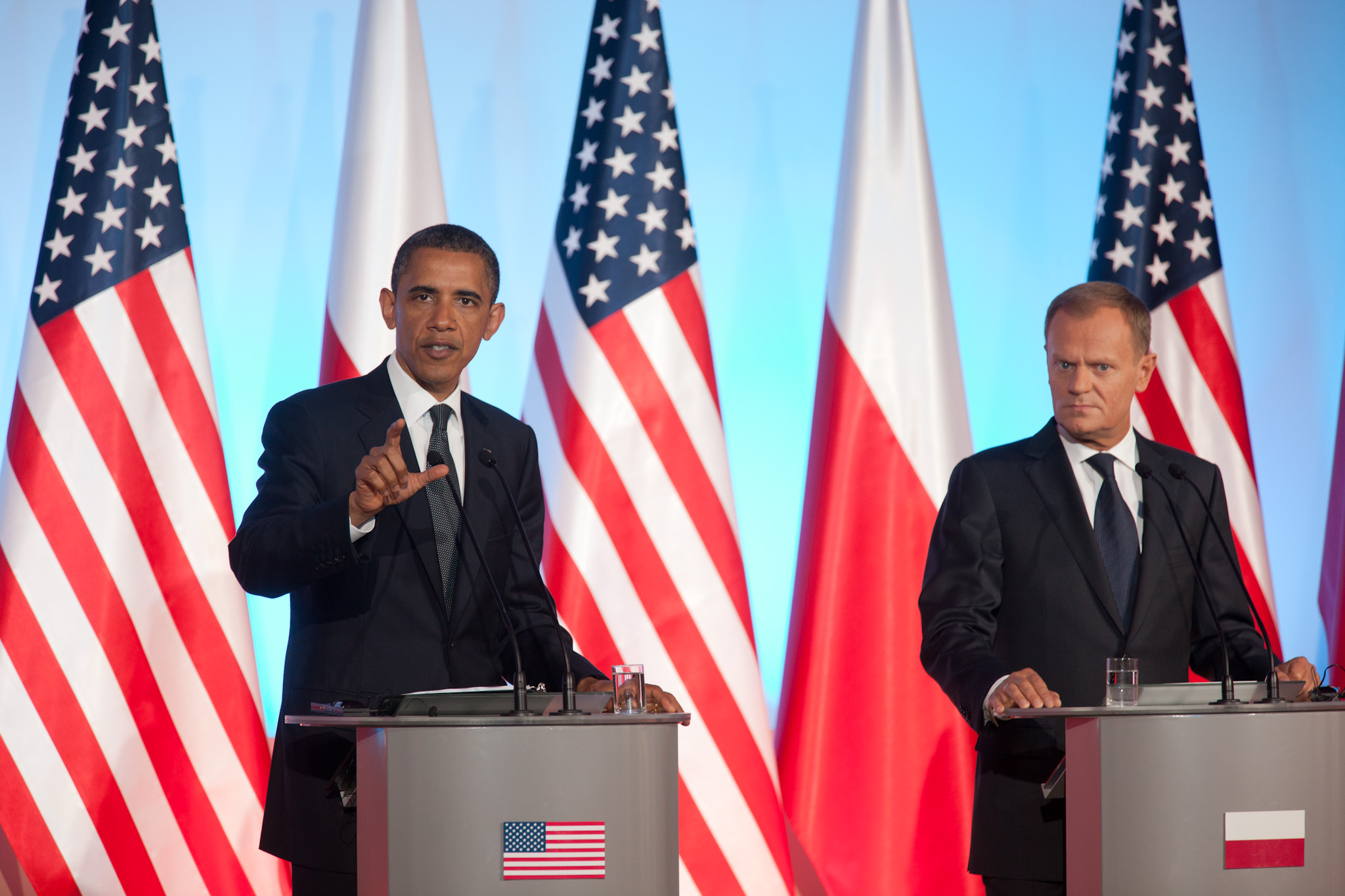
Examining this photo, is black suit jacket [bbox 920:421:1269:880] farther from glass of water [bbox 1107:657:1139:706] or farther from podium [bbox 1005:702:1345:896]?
podium [bbox 1005:702:1345:896]

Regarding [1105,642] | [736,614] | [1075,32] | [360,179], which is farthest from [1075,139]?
[1105,642]

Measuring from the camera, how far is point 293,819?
2.16 meters

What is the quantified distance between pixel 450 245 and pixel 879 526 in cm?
209

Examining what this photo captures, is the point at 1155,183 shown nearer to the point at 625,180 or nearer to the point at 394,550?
the point at 625,180

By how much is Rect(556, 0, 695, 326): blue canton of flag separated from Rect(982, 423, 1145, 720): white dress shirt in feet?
5.84

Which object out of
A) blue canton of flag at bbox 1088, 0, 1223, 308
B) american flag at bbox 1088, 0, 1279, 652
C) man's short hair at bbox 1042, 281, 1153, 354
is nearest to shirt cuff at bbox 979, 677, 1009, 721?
man's short hair at bbox 1042, 281, 1153, 354

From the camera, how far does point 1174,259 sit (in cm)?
433

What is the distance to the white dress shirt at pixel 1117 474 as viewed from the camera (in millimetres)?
2539

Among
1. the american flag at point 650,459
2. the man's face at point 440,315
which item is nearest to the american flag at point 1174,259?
the american flag at point 650,459

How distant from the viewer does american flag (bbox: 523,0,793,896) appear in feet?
12.6

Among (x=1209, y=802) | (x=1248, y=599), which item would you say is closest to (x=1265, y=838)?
(x=1209, y=802)

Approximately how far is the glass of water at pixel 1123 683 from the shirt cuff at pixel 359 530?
1.19 meters

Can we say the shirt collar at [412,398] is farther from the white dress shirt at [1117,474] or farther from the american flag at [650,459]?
the american flag at [650,459]

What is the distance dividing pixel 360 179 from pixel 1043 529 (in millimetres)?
2521
